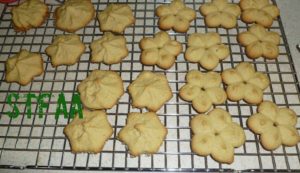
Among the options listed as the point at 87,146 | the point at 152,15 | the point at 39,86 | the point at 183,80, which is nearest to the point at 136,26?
the point at 152,15

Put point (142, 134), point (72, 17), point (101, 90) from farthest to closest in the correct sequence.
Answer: point (72, 17) < point (101, 90) < point (142, 134)

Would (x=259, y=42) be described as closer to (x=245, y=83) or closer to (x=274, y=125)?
(x=245, y=83)

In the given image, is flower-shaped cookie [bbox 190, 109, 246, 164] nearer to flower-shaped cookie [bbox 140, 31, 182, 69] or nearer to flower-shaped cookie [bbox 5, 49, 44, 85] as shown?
flower-shaped cookie [bbox 140, 31, 182, 69]

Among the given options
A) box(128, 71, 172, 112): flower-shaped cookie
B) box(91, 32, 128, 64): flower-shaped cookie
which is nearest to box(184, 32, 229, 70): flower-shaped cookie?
box(128, 71, 172, 112): flower-shaped cookie

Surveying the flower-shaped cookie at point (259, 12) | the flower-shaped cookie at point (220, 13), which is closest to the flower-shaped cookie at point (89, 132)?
the flower-shaped cookie at point (220, 13)

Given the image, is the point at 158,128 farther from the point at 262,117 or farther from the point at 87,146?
the point at 262,117

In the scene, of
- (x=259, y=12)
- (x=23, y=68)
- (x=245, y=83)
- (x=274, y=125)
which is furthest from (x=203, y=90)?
(x=23, y=68)
